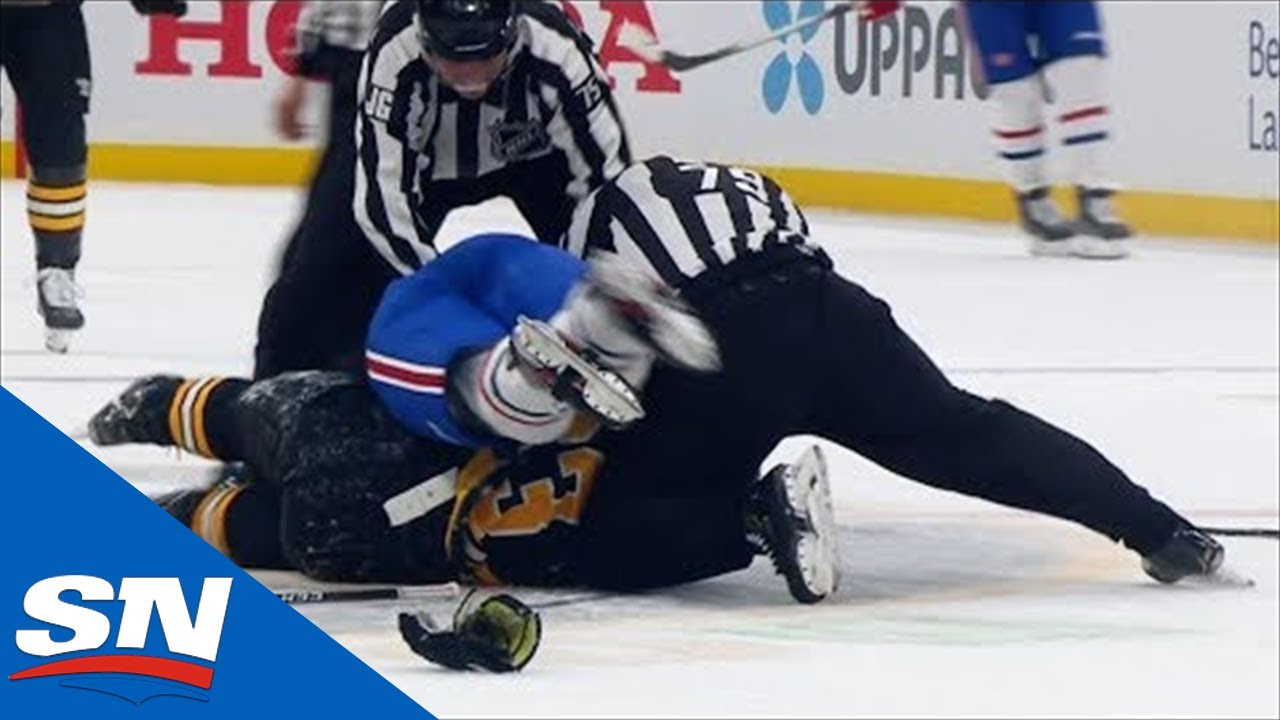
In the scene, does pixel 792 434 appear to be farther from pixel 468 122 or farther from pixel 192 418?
pixel 192 418

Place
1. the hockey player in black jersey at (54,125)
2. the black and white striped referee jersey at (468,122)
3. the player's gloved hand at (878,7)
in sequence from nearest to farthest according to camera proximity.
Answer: the black and white striped referee jersey at (468,122) → the hockey player in black jersey at (54,125) → the player's gloved hand at (878,7)

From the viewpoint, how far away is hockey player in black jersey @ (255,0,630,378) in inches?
162

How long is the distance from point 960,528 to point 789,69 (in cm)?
526

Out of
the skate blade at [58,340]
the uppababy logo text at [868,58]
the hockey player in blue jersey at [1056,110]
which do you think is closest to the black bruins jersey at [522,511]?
the skate blade at [58,340]

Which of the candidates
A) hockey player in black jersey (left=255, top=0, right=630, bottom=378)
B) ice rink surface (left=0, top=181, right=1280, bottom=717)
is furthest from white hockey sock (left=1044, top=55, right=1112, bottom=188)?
hockey player in black jersey (left=255, top=0, right=630, bottom=378)

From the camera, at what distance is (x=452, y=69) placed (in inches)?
162

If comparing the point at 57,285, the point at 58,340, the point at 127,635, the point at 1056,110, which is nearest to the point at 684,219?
the point at 127,635

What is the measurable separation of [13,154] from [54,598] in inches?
336

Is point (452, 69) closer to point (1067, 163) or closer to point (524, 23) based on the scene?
point (524, 23)

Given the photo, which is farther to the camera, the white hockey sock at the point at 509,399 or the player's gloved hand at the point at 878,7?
the player's gloved hand at the point at 878,7

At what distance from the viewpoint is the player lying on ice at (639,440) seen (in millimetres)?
3961

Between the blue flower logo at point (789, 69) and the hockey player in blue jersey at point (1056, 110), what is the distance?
86cm

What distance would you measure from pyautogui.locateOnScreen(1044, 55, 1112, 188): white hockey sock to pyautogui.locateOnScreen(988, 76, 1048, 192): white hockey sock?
0.07m

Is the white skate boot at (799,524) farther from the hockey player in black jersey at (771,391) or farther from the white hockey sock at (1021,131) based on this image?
the white hockey sock at (1021,131)
